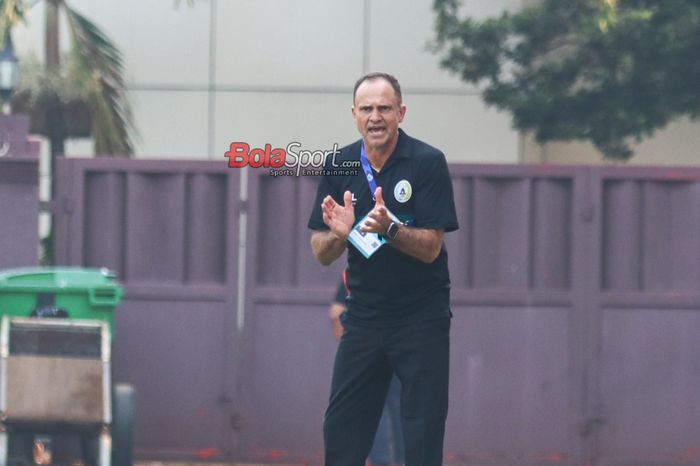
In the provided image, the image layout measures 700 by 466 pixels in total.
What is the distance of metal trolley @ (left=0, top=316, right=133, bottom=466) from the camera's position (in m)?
6.81

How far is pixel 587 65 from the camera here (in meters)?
14.7

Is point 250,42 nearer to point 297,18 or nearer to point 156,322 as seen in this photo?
point 297,18

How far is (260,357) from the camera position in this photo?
329 inches

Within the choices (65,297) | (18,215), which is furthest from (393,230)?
(18,215)

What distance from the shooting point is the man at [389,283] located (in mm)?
4980

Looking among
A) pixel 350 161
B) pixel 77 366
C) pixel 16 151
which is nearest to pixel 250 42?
pixel 16 151

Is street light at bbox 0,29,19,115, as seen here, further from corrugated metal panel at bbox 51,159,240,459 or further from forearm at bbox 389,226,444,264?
forearm at bbox 389,226,444,264

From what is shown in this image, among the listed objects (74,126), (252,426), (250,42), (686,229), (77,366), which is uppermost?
(250,42)

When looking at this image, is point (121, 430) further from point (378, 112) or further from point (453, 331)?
point (378, 112)

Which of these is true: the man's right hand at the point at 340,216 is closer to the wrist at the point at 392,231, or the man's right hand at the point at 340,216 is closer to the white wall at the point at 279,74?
the wrist at the point at 392,231

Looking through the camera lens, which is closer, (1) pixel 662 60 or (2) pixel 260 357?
(2) pixel 260 357

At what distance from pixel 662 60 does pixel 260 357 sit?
302 inches

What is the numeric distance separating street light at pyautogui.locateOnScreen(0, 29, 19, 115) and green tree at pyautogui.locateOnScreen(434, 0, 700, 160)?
5314mm

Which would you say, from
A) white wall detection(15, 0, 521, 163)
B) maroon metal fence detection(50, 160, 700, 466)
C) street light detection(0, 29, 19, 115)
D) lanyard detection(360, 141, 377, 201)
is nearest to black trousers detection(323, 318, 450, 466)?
lanyard detection(360, 141, 377, 201)
